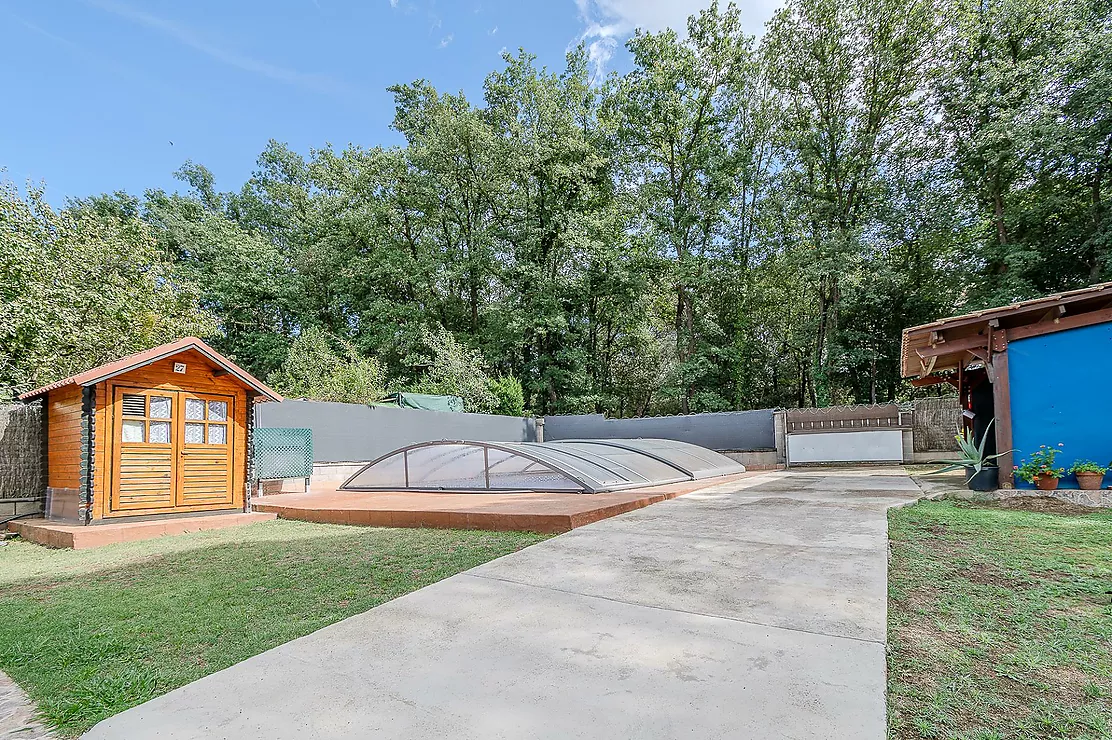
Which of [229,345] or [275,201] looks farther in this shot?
[275,201]

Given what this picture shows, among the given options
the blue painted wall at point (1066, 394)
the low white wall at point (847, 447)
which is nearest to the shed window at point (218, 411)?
the blue painted wall at point (1066, 394)

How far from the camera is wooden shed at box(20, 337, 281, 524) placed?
5.34 m

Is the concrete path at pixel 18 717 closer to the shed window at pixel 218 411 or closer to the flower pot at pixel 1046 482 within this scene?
the shed window at pixel 218 411

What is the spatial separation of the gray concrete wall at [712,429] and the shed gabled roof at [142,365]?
877cm

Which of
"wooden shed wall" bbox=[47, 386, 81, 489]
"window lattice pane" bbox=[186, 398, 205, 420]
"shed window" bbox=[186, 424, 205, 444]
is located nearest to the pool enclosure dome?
"shed window" bbox=[186, 424, 205, 444]

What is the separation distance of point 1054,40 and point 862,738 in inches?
751

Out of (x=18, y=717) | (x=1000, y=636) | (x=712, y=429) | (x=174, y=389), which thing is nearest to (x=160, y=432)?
(x=174, y=389)

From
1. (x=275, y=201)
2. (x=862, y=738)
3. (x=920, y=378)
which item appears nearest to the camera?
(x=862, y=738)

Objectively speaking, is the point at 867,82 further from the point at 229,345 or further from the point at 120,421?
the point at 229,345

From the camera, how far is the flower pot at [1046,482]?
19.9 ft

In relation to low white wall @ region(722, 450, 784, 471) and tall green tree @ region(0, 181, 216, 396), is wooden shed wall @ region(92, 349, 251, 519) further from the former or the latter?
low white wall @ region(722, 450, 784, 471)

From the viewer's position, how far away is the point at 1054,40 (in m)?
13.1

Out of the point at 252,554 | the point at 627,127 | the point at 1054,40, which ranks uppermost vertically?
the point at 627,127

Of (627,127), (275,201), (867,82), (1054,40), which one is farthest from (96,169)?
(1054,40)
